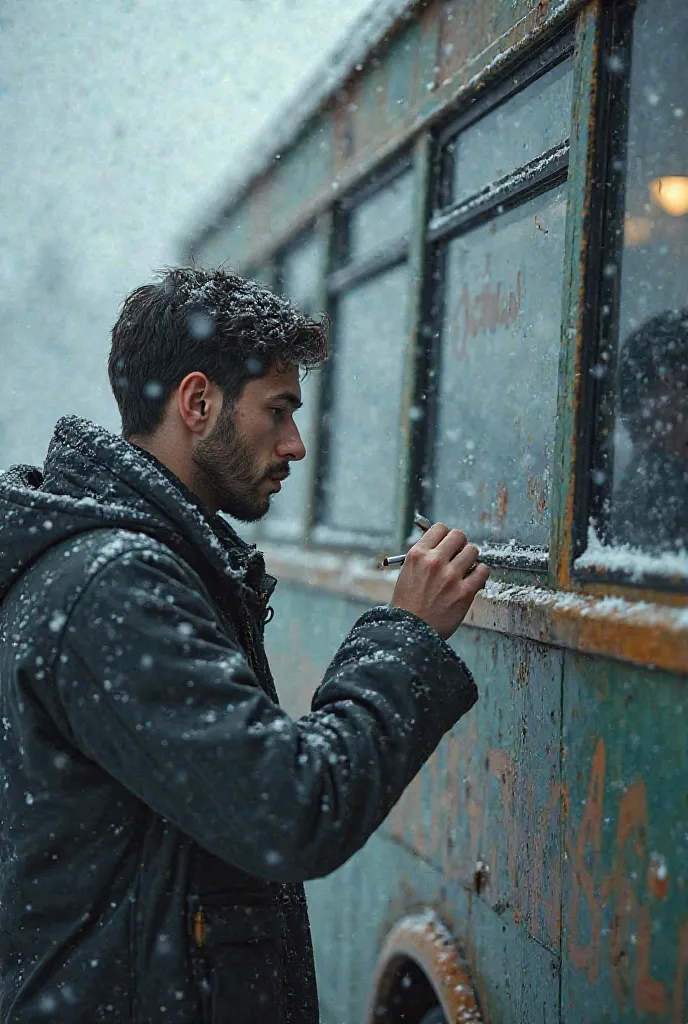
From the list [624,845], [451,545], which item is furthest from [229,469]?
[624,845]

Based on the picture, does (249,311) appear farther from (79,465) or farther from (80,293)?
(80,293)

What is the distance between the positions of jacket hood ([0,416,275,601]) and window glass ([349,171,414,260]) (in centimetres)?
212

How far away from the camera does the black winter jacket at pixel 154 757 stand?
1.53m

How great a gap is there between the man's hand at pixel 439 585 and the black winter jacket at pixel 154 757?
6cm

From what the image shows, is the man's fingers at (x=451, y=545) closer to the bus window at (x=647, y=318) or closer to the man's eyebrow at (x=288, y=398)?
the bus window at (x=647, y=318)

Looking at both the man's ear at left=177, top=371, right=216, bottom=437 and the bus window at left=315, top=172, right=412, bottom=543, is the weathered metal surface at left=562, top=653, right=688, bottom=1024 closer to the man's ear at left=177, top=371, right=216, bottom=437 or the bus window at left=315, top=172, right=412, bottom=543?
the man's ear at left=177, top=371, right=216, bottom=437

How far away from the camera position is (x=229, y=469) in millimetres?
2037

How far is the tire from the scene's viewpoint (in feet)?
9.39

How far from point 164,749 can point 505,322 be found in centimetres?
180

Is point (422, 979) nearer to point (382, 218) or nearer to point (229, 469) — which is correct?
point (229, 469)

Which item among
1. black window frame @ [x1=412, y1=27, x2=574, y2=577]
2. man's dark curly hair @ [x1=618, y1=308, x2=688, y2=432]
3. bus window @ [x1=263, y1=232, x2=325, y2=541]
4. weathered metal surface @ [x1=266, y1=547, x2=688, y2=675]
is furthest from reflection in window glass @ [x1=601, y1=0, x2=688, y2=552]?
bus window @ [x1=263, y1=232, x2=325, y2=541]

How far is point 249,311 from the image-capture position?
2133mm

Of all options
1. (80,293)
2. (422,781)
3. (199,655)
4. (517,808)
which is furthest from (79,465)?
(80,293)

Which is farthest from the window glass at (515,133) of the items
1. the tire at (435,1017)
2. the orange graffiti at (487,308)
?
the tire at (435,1017)
